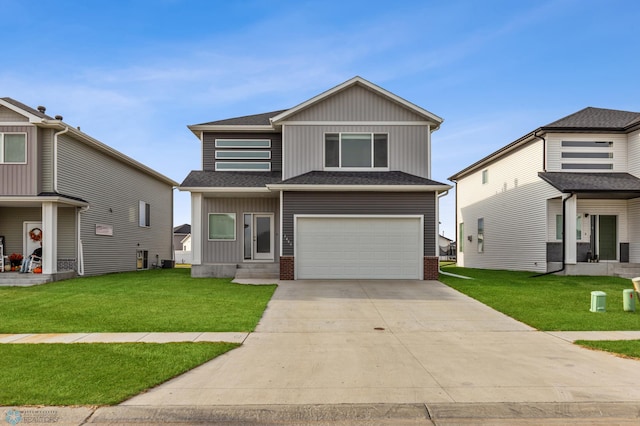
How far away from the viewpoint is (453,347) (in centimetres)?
784

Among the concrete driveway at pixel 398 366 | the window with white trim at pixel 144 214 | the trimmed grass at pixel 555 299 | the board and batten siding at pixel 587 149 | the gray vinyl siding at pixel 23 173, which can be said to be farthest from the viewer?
the window with white trim at pixel 144 214

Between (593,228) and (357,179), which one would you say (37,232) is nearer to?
(357,179)

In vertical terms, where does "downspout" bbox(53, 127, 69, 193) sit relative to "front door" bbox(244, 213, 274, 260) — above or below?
above

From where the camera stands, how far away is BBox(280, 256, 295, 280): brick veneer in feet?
53.9

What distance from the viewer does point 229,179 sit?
18.9 meters

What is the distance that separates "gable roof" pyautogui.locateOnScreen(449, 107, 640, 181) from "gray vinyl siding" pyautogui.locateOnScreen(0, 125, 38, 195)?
20.1 m

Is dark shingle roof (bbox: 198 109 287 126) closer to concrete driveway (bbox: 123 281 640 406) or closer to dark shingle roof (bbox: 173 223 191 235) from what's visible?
concrete driveway (bbox: 123 281 640 406)

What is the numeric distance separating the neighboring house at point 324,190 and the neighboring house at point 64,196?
14.7 feet

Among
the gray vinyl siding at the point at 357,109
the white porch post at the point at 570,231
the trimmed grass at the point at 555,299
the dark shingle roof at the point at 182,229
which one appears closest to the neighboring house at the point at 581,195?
the white porch post at the point at 570,231

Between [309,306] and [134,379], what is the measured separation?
6233mm

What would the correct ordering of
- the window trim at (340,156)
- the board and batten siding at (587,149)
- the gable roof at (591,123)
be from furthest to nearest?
1. the board and batten siding at (587,149)
2. the gable roof at (591,123)
3. the window trim at (340,156)

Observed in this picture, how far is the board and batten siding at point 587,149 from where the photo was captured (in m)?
19.8

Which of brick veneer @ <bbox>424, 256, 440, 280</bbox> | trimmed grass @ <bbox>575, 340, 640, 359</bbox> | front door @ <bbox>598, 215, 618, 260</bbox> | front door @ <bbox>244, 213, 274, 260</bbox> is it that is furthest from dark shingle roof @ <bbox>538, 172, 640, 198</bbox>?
front door @ <bbox>244, 213, 274, 260</bbox>

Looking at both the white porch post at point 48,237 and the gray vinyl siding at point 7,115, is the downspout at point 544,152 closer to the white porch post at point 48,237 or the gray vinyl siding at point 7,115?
the white porch post at point 48,237
